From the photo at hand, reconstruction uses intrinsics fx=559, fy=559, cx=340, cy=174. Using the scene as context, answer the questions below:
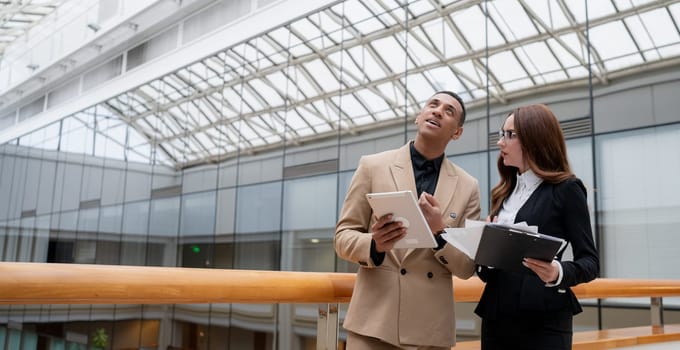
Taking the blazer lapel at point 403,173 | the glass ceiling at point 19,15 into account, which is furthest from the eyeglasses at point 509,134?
the glass ceiling at point 19,15

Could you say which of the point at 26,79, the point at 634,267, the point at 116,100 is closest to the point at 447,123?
the point at 634,267

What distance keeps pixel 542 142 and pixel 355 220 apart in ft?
2.56

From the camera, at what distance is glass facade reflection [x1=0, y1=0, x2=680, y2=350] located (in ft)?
27.4

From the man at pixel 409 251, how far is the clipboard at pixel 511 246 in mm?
194

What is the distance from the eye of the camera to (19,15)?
72.4 ft

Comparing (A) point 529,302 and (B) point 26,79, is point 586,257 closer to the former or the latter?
(A) point 529,302

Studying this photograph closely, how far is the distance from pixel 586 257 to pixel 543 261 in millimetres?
252

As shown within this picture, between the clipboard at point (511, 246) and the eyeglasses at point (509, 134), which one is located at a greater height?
the eyeglasses at point (509, 134)

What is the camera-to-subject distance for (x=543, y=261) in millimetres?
1896

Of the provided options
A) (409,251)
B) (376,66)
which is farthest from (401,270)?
(376,66)

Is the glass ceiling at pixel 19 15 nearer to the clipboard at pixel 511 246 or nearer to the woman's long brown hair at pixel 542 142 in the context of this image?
the woman's long brown hair at pixel 542 142

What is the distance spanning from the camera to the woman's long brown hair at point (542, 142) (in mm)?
2137

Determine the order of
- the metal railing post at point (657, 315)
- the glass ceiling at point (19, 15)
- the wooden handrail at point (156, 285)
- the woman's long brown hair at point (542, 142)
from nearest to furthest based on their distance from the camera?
the wooden handrail at point (156, 285)
the woman's long brown hair at point (542, 142)
the metal railing post at point (657, 315)
the glass ceiling at point (19, 15)

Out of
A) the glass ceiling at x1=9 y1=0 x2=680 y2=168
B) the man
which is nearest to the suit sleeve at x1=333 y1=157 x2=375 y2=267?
the man
